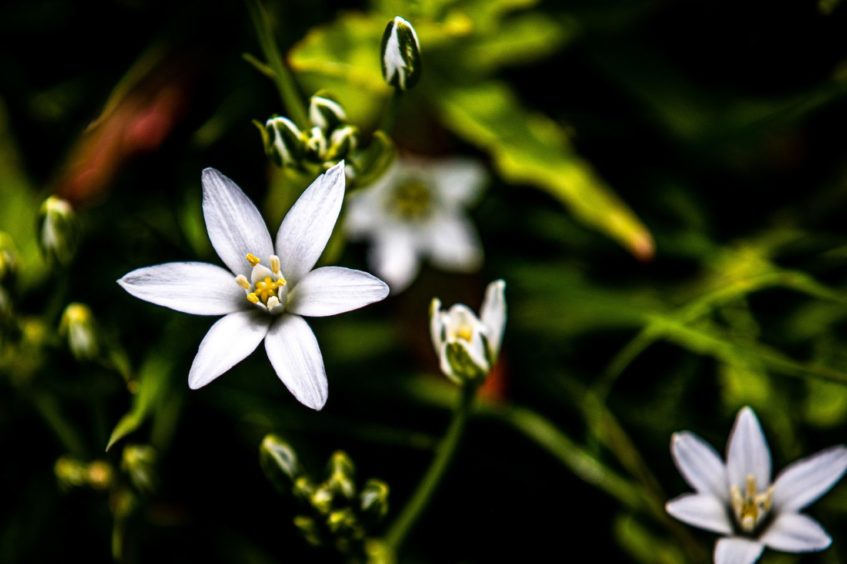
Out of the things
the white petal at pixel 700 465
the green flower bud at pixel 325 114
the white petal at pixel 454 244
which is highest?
the green flower bud at pixel 325 114

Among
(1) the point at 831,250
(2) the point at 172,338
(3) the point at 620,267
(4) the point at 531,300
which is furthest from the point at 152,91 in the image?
(1) the point at 831,250

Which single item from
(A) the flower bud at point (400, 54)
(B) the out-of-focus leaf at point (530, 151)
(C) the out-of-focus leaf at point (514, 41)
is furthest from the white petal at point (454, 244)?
(A) the flower bud at point (400, 54)

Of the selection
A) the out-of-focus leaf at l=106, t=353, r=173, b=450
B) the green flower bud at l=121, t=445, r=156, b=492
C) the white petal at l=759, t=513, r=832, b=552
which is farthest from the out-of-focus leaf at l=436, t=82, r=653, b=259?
the green flower bud at l=121, t=445, r=156, b=492

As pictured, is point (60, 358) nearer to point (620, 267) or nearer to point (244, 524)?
point (244, 524)

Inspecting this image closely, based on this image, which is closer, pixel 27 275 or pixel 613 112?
pixel 27 275

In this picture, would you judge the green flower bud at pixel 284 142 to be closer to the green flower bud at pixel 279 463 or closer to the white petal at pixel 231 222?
the white petal at pixel 231 222

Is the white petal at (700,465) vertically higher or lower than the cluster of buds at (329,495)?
higher
